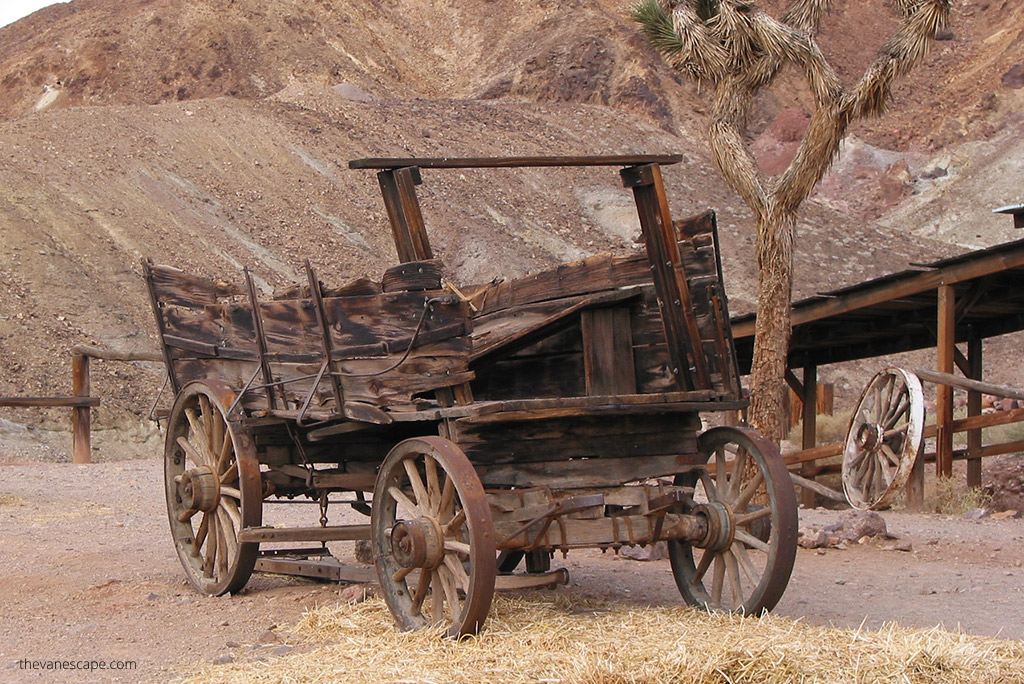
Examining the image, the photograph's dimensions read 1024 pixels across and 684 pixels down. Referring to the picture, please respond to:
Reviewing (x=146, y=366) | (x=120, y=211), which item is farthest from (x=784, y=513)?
(x=120, y=211)

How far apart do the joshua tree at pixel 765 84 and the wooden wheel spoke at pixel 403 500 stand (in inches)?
206

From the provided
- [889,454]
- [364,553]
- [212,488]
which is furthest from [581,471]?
[889,454]

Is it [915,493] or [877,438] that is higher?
[877,438]

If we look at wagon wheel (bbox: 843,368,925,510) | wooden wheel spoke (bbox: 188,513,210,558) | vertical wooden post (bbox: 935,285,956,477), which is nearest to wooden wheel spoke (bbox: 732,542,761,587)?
wooden wheel spoke (bbox: 188,513,210,558)

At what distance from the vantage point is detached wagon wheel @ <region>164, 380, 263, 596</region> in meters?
6.28

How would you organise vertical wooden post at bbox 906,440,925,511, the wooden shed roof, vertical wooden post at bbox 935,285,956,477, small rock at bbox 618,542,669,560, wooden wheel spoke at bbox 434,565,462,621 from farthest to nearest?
vertical wooden post at bbox 906,440,925,511 → vertical wooden post at bbox 935,285,956,477 → the wooden shed roof → small rock at bbox 618,542,669,560 → wooden wheel spoke at bbox 434,565,462,621

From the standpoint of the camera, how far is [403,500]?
534cm

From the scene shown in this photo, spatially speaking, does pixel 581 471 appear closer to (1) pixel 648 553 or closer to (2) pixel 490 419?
(2) pixel 490 419

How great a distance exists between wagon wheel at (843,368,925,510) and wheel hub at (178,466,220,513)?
606 centimetres

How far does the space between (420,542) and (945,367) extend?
8350 mm

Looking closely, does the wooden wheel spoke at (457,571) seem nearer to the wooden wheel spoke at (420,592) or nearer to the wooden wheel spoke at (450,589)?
the wooden wheel spoke at (450,589)

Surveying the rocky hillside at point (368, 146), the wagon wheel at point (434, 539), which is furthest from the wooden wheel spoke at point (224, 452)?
the rocky hillside at point (368, 146)

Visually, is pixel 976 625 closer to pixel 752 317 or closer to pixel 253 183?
pixel 752 317

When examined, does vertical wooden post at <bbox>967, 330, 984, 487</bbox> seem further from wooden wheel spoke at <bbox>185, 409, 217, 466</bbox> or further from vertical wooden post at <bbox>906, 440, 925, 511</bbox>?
wooden wheel spoke at <bbox>185, 409, 217, 466</bbox>
